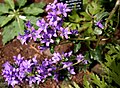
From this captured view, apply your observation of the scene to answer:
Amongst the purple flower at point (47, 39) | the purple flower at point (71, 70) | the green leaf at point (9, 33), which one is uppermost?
the purple flower at point (47, 39)

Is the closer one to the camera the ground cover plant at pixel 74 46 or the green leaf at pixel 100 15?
the ground cover plant at pixel 74 46

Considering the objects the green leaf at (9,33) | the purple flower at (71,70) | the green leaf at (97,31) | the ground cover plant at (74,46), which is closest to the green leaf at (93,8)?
the ground cover plant at (74,46)

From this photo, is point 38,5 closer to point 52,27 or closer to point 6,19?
point 6,19

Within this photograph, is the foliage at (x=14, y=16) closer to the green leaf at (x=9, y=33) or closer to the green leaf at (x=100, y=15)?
the green leaf at (x=9, y=33)

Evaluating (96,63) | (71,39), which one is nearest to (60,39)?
(71,39)

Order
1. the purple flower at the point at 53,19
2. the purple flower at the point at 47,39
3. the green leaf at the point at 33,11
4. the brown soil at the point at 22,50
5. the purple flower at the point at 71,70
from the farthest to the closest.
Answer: the green leaf at the point at 33,11
the brown soil at the point at 22,50
the purple flower at the point at 71,70
the purple flower at the point at 47,39
the purple flower at the point at 53,19

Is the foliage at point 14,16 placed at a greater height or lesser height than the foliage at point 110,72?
greater

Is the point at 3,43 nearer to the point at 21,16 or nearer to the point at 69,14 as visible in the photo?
the point at 21,16
